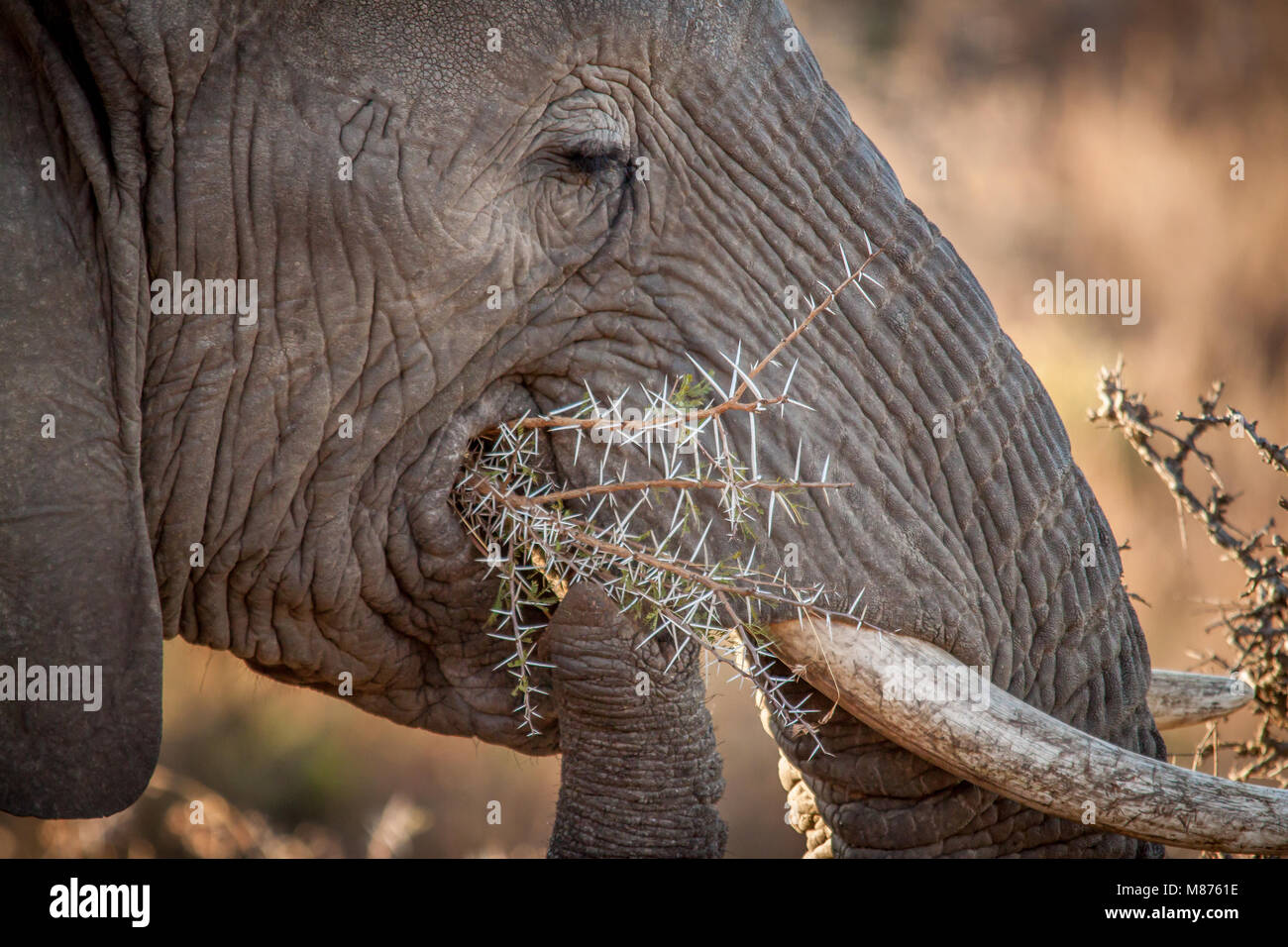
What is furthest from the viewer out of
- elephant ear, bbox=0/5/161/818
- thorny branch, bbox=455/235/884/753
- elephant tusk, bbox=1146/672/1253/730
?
elephant tusk, bbox=1146/672/1253/730

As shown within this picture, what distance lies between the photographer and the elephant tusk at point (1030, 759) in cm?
270

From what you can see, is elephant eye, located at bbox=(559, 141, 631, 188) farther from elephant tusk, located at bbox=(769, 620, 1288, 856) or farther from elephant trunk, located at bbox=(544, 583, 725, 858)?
elephant tusk, located at bbox=(769, 620, 1288, 856)

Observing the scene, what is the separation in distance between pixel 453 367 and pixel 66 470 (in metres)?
0.73

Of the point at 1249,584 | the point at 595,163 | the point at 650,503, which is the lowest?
the point at 1249,584

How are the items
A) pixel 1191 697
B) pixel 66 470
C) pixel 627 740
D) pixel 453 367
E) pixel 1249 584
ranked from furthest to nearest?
pixel 1249 584 → pixel 1191 697 → pixel 627 740 → pixel 453 367 → pixel 66 470

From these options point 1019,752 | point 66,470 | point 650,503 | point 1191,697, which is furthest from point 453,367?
point 1191,697

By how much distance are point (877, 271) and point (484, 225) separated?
0.84m

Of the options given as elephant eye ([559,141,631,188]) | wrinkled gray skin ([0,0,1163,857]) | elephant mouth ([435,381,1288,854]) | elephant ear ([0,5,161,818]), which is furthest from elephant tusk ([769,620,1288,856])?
elephant ear ([0,5,161,818])

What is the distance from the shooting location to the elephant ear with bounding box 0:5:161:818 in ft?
7.64

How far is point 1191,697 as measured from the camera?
11.8 feet

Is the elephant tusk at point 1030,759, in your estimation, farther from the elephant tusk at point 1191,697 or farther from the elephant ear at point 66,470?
the elephant ear at point 66,470

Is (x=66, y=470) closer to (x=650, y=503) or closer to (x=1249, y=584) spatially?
(x=650, y=503)

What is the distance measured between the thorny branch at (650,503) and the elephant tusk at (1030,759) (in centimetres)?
8
